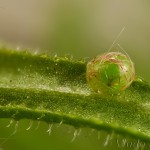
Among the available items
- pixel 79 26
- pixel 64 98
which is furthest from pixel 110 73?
pixel 79 26

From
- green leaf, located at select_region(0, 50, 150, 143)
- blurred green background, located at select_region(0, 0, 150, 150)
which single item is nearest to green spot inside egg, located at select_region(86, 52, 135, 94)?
green leaf, located at select_region(0, 50, 150, 143)

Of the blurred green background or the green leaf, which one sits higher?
the green leaf

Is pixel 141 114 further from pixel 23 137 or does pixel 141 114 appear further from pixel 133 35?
pixel 133 35

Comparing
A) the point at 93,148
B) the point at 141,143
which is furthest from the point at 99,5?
the point at 141,143

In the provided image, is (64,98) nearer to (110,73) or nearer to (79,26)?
(110,73)

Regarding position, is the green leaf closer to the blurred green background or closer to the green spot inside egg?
the green spot inside egg

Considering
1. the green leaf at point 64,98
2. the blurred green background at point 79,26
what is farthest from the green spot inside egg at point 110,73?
the blurred green background at point 79,26

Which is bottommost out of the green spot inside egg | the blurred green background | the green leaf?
the blurred green background
